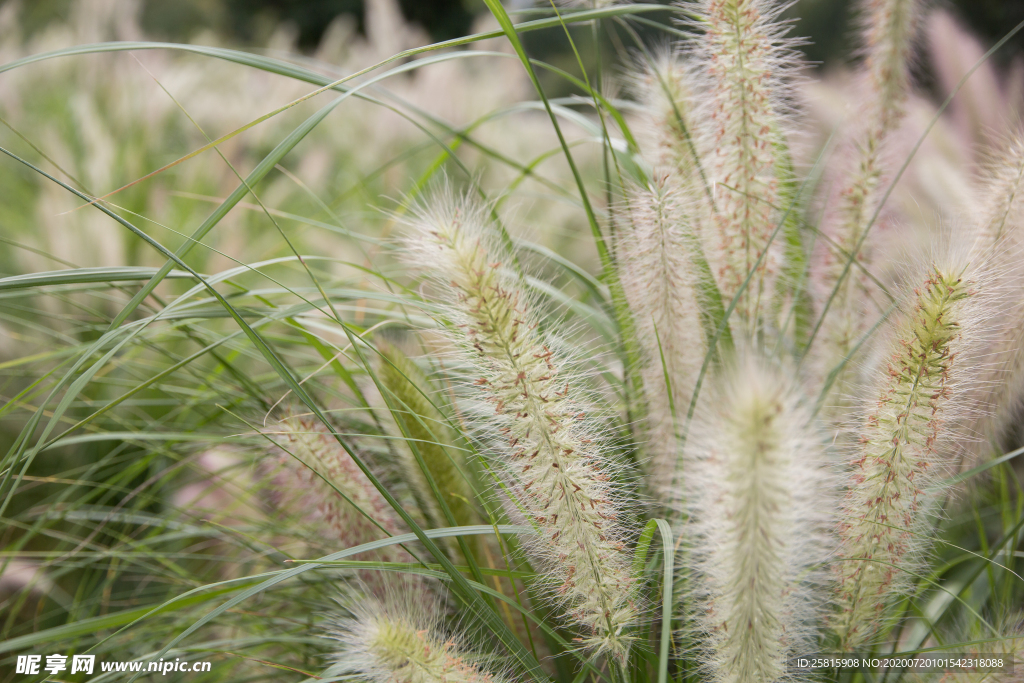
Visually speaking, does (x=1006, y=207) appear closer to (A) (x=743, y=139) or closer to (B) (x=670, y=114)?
(A) (x=743, y=139)

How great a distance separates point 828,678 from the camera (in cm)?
73

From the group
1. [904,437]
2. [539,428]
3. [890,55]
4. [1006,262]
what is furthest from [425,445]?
[890,55]

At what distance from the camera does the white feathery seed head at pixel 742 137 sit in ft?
2.63

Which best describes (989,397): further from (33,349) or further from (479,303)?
(33,349)

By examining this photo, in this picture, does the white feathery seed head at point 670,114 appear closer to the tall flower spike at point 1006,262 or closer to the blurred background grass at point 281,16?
the tall flower spike at point 1006,262

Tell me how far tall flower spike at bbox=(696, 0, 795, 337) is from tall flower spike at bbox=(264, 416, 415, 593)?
0.55 m

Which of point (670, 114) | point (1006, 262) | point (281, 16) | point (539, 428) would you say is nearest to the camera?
point (539, 428)

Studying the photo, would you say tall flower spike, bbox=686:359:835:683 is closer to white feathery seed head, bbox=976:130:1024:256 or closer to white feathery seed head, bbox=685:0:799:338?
white feathery seed head, bbox=685:0:799:338

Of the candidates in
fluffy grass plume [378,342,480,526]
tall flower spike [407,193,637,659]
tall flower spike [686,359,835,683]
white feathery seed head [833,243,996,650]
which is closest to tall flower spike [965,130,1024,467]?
white feathery seed head [833,243,996,650]

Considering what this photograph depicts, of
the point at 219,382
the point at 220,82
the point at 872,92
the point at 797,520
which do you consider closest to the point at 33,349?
the point at 219,382

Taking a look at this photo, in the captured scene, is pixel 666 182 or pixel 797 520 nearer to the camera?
pixel 797 520

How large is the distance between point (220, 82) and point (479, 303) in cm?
507

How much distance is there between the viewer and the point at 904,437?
0.64 meters

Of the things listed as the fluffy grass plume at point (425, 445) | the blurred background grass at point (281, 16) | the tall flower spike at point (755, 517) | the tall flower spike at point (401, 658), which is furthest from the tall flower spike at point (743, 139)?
the blurred background grass at point (281, 16)
